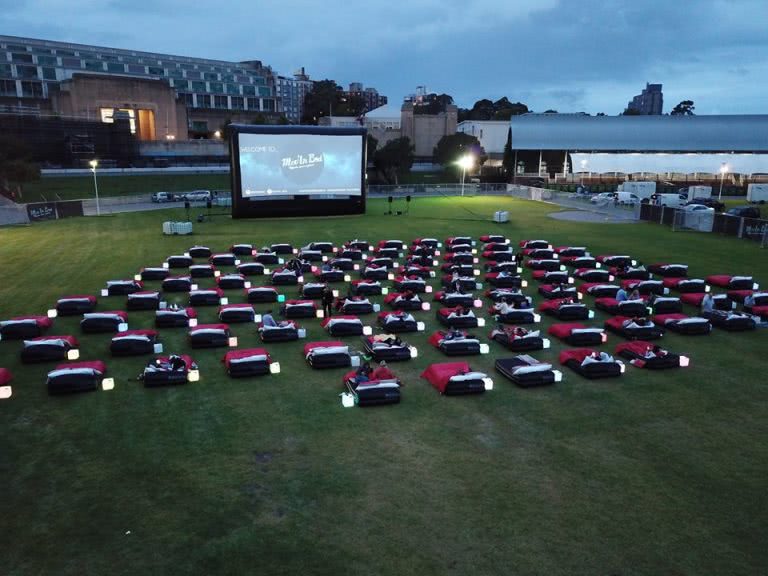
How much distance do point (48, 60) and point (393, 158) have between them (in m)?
66.8

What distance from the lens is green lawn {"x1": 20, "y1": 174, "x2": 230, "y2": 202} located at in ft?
216

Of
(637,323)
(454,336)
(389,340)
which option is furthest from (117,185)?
(637,323)

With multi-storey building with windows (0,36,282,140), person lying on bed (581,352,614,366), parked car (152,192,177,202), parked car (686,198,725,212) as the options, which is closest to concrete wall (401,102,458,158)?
multi-storey building with windows (0,36,282,140)


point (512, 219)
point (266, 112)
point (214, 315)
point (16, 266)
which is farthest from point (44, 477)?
point (266, 112)

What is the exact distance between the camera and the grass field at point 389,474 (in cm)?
970

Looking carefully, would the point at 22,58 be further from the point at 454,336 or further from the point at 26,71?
the point at 454,336

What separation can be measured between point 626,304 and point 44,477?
21.5 m

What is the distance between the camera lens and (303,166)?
51781 millimetres

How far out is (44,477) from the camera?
11.9m

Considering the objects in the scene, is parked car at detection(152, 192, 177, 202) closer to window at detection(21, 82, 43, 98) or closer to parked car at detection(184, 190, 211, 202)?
parked car at detection(184, 190, 211, 202)

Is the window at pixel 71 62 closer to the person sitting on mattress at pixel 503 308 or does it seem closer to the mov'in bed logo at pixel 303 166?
the mov'in bed logo at pixel 303 166

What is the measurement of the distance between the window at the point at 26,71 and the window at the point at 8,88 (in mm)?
2757

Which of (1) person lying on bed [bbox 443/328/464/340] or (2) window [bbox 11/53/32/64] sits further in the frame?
(2) window [bbox 11/53/32/64]

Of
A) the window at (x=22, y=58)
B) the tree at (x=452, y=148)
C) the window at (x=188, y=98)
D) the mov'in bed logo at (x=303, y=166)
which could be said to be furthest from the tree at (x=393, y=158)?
the window at (x=22, y=58)
